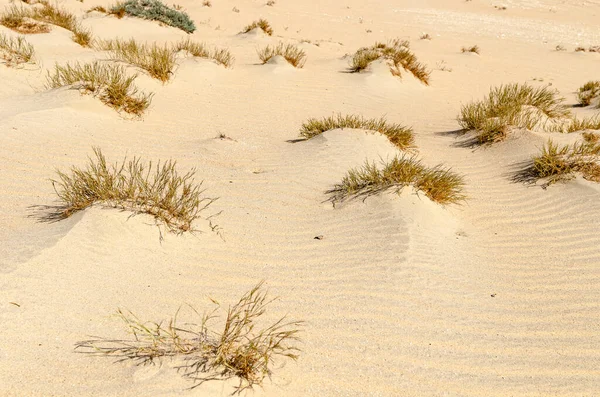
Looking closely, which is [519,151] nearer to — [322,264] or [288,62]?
[322,264]

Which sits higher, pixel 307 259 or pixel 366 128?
pixel 366 128

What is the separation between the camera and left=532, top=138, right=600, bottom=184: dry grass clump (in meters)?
4.98

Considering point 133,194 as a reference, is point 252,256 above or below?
below

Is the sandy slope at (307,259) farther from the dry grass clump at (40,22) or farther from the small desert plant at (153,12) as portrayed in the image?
the small desert plant at (153,12)

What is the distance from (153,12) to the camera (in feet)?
40.2

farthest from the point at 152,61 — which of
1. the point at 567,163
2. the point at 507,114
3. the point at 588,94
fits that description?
the point at 588,94

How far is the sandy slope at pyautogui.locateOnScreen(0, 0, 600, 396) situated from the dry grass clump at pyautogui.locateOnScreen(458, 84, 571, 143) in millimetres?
293

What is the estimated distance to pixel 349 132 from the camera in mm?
5777

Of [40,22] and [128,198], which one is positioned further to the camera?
[40,22]

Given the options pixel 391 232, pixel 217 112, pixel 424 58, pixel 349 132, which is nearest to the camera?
pixel 391 232

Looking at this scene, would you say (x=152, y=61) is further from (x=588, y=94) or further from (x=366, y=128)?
(x=588, y=94)

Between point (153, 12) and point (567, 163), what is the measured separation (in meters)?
11.1

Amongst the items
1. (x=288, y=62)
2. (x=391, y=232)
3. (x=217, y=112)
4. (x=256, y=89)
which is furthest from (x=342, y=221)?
A: (x=288, y=62)

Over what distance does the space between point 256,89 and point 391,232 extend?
17.3 feet
